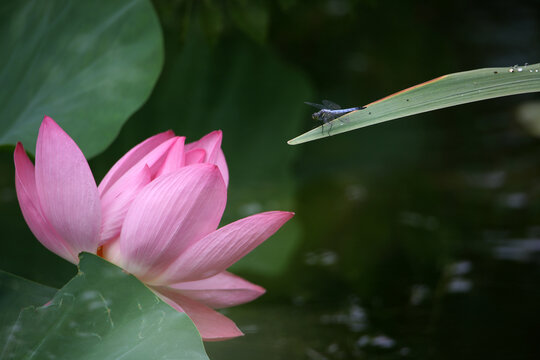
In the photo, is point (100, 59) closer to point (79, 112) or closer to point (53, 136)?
point (79, 112)

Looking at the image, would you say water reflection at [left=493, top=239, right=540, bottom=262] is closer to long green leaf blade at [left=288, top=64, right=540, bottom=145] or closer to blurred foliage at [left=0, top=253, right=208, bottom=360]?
long green leaf blade at [left=288, top=64, right=540, bottom=145]

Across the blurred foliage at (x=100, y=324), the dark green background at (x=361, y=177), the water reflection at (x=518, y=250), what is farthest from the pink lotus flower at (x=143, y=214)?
the water reflection at (x=518, y=250)

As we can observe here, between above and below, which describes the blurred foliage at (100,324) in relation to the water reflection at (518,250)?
below

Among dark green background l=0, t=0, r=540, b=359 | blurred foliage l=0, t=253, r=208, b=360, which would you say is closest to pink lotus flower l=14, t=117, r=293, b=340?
blurred foliage l=0, t=253, r=208, b=360

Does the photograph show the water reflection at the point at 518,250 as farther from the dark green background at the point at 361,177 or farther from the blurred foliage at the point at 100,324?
the blurred foliage at the point at 100,324

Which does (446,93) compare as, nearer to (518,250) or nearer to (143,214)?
(143,214)

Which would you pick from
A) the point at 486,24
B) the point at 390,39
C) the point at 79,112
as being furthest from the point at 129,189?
the point at 486,24

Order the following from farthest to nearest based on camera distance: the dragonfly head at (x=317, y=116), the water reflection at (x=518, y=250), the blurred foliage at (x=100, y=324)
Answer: the water reflection at (x=518, y=250) → the dragonfly head at (x=317, y=116) → the blurred foliage at (x=100, y=324)
